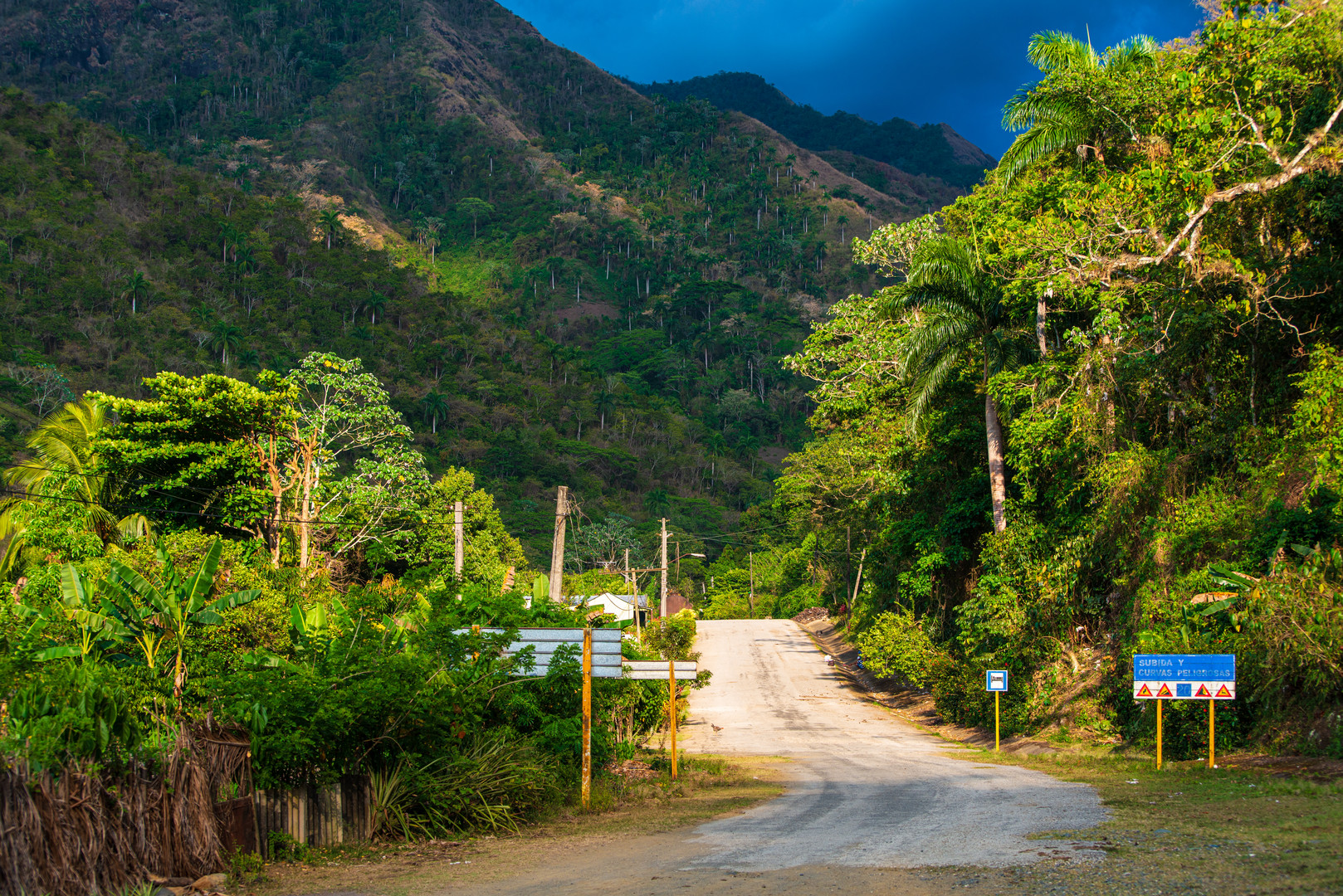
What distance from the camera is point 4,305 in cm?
8731

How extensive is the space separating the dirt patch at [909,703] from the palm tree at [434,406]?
64516 millimetres

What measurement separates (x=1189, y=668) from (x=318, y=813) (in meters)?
13.2

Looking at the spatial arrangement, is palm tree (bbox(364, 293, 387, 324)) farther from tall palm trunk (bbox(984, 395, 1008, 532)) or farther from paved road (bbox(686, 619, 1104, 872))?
tall palm trunk (bbox(984, 395, 1008, 532))

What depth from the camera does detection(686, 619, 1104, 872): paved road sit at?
1034cm

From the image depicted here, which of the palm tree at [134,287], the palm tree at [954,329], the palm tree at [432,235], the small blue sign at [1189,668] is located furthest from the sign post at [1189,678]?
the palm tree at [432,235]

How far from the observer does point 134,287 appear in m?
95.6

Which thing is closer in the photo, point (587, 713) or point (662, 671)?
point (587, 713)

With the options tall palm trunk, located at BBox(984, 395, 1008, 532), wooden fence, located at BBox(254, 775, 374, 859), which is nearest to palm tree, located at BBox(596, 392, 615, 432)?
tall palm trunk, located at BBox(984, 395, 1008, 532)

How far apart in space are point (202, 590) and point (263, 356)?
3567 inches

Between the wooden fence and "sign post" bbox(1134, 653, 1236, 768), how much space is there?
39.4ft

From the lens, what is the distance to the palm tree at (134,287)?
95688mm

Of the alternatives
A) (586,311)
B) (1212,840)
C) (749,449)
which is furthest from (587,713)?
(586,311)

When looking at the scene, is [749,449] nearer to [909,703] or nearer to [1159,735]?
[909,703]

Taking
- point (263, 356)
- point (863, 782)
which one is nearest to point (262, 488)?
point (863, 782)
